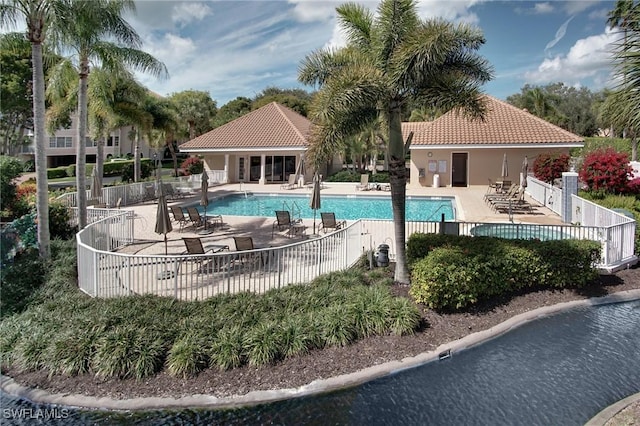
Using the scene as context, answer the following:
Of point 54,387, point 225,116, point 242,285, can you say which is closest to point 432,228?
point 242,285

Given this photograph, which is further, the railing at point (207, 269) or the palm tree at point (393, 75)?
the railing at point (207, 269)

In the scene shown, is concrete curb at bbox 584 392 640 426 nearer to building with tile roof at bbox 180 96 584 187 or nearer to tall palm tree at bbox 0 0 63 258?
tall palm tree at bbox 0 0 63 258

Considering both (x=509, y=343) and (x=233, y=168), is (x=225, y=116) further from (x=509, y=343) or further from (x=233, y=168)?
(x=509, y=343)

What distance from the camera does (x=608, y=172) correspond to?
16.2 meters

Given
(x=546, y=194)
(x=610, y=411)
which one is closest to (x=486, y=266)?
(x=610, y=411)

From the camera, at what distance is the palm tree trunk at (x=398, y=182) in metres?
9.57

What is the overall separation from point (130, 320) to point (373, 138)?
3073cm

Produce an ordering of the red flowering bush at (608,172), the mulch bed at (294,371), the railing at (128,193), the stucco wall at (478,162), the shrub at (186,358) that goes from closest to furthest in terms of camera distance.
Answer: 1. the mulch bed at (294,371)
2. the shrub at (186,358)
3. the red flowering bush at (608,172)
4. the railing at (128,193)
5. the stucco wall at (478,162)

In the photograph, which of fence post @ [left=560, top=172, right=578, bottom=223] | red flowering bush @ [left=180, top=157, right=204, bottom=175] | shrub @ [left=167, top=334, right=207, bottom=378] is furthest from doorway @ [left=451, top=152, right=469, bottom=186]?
shrub @ [left=167, top=334, right=207, bottom=378]

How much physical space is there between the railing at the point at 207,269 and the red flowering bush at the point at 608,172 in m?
10.8

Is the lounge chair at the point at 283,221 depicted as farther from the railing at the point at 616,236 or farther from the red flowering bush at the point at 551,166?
the red flowering bush at the point at 551,166

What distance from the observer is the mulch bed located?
6418mm

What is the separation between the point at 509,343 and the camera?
7.97 m

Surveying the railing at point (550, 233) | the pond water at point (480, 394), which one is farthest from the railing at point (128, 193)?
the pond water at point (480, 394)
